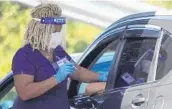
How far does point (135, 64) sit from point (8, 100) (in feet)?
5.31

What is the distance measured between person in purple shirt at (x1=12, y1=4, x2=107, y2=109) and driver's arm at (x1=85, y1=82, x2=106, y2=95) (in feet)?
0.90

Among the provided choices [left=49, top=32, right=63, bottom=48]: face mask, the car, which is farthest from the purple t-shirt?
the car

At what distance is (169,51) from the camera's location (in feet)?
11.0

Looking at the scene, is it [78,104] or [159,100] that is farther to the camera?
[78,104]

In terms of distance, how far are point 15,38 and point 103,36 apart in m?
4.87

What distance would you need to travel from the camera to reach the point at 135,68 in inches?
145

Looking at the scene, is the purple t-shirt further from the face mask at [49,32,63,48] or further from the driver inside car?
the driver inside car

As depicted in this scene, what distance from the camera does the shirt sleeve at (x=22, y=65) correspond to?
367 cm

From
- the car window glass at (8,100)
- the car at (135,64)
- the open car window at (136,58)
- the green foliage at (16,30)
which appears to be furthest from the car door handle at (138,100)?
the green foliage at (16,30)

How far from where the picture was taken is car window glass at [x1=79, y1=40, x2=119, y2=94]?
13.3ft

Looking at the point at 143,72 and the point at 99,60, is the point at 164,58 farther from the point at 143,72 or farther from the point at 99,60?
the point at 99,60

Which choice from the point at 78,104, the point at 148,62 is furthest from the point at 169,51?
the point at 78,104

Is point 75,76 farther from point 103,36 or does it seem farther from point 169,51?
point 169,51

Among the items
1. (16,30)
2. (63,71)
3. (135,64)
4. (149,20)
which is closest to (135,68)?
(135,64)
